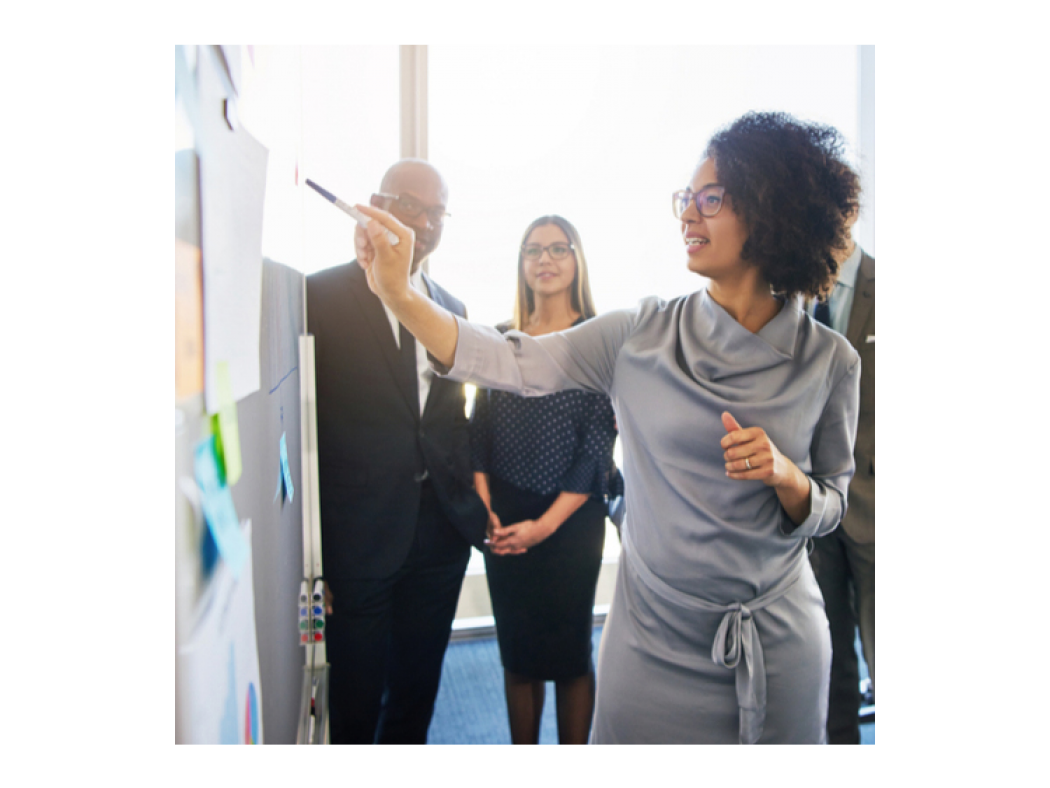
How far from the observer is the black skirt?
5.14 feet

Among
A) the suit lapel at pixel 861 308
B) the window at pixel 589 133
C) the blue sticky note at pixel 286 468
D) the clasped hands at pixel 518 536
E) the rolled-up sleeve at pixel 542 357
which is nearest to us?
the rolled-up sleeve at pixel 542 357

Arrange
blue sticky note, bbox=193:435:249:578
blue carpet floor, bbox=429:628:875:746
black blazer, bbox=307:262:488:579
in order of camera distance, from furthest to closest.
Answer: blue carpet floor, bbox=429:628:875:746 → black blazer, bbox=307:262:488:579 → blue sticky note, bbox=193:435:249:578

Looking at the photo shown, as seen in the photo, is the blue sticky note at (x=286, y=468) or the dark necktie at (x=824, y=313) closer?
Answer: the blue sticky note at (x=286, y=468)

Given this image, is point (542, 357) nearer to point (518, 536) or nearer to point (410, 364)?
point (410, 364)

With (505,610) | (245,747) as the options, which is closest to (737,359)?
(245,747)

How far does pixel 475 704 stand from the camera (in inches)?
86.4

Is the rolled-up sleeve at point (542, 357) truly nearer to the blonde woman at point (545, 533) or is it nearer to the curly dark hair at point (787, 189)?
the curly dark hair at point (787, 189)

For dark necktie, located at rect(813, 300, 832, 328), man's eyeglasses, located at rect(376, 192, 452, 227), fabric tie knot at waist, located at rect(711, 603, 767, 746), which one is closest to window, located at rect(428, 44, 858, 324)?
dark necktie, located at rect(813, 300, 832, 328)

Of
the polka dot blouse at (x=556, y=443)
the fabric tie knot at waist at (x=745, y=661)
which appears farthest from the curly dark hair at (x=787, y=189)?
the polka dot blouse at (x=556, y=443)

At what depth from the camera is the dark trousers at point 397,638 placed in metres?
1.35

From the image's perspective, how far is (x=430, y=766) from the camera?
0.66 metres

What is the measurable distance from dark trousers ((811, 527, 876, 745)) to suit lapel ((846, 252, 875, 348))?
540 mm

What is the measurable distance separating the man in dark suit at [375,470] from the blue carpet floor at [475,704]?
71 cm

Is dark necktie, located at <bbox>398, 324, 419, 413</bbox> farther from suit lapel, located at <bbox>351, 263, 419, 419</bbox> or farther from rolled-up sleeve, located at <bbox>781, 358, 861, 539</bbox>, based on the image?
rolled-up sleeve, located at <bbox>781, 358, 861, 539</bbox>
